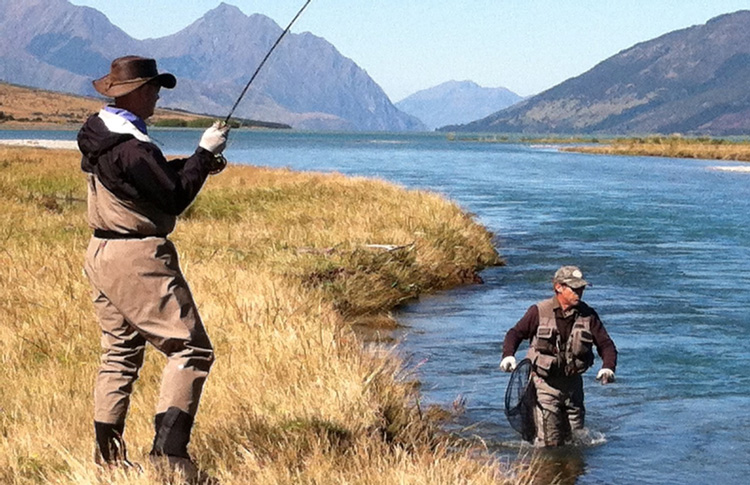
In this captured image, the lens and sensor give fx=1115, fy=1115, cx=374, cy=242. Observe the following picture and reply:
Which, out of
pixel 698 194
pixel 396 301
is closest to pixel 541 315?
pixel 396 301

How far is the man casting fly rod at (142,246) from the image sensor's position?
538cm

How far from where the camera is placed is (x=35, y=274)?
12.6 metres

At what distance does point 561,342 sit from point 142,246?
3984mm

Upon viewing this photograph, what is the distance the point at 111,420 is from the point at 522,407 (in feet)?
13.7

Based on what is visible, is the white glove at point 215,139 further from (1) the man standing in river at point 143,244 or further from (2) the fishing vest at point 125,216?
(2) the fishing vest at point 125,216

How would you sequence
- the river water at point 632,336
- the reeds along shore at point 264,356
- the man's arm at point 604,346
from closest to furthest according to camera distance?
the reeds along shore at point 264,356 < the man's arm at point 604,346 < the river water at point 632,336

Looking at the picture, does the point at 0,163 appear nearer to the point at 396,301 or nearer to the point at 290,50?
the point at 396,301

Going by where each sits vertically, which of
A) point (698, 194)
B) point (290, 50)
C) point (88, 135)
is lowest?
point (698, 194)

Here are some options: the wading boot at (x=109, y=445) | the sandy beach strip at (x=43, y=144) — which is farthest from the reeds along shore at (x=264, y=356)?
the sandy beach strip at (x=43, y=144)

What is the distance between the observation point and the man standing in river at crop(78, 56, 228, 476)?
539cm

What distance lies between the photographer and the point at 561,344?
27.8 feet

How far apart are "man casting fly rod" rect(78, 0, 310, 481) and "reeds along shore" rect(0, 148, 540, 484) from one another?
0.33 m

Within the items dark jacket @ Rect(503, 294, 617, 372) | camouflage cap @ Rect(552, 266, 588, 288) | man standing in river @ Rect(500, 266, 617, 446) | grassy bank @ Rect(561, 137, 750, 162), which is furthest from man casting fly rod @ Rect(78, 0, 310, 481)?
grassy bank @ Rect(561, 137, 750, 162)

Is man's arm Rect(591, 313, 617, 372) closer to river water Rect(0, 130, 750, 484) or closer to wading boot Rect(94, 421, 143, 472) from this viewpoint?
river water Rect(0, 130, 750, 484)
